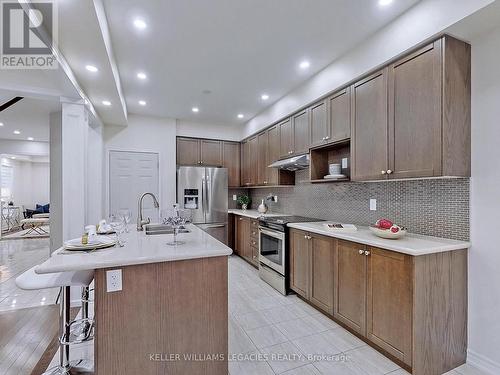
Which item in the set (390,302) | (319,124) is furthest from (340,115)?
(390,302)

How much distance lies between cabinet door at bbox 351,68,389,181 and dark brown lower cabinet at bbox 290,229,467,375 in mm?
758

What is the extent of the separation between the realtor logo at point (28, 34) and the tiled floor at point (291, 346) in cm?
260

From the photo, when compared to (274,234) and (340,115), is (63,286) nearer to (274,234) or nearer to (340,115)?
(274,234)

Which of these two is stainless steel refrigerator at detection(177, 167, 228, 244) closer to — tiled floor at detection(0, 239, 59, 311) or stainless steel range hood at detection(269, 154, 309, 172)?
stainless steel range hood at detection(269, 154, 309, 172)

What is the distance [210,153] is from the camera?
5.61 meters

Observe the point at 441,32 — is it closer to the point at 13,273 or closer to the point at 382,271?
the point at 382,271

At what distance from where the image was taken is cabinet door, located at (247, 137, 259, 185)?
507 centimetres

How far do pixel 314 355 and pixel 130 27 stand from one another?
10.8ft

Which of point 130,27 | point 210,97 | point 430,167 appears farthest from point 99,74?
point 430,167

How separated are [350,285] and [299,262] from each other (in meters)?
0.81

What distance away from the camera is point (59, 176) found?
3.72m

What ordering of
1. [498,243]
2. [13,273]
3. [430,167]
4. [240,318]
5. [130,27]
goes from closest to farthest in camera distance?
[498,243]
[430,167]
[130,27]
[240,318]
[13,273]

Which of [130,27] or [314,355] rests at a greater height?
[130,27]

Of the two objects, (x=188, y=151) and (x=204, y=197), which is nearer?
(x=204, y=197)
